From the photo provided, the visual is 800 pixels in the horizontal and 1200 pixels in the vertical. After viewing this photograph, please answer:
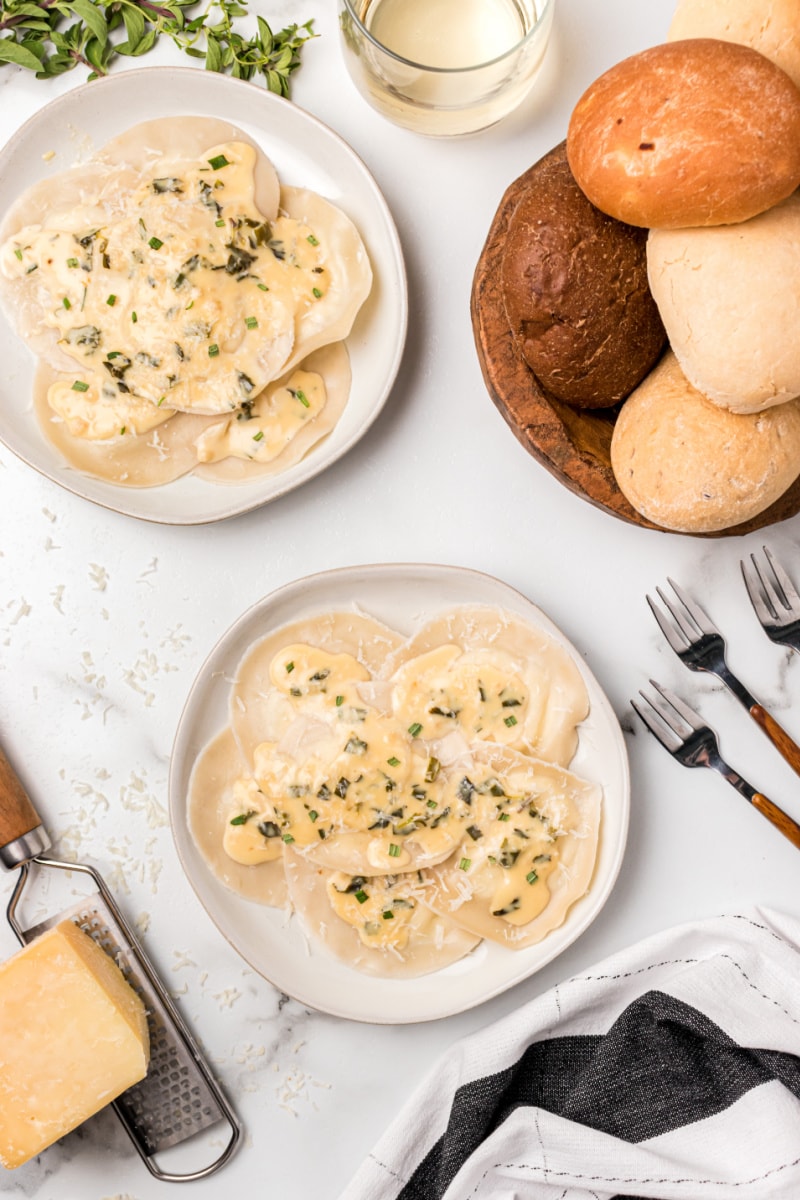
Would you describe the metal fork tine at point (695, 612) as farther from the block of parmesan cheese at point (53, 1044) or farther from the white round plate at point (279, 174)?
the block of parmesan cheese at point (53, 1044)

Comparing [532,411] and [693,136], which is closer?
[693,136]

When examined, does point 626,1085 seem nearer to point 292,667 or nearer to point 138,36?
point 292,667

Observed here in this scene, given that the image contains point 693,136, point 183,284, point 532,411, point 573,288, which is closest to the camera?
point 693,136

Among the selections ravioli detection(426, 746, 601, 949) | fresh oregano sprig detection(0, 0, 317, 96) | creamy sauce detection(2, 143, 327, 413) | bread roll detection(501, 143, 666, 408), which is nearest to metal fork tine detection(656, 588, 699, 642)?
ravioli detection(426, 746, 601, 949)

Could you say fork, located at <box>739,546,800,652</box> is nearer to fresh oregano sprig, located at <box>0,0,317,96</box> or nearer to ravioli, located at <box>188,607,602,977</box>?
ravioli, located at <box>188,607,602,977</box>

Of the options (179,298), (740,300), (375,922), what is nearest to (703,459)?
(740,300)

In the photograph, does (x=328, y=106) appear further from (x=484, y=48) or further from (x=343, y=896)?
(x=343, y=896)
